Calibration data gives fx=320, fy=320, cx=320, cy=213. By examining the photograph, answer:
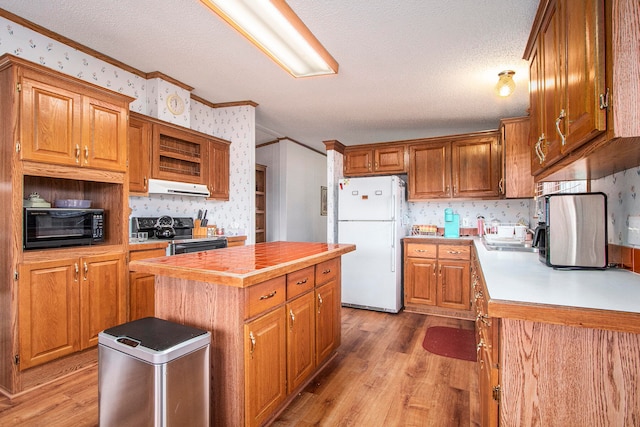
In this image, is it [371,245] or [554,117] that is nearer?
[554,117]

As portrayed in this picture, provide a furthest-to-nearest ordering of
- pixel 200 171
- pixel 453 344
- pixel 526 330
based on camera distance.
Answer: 1. pixel 200 171
2. pixel 453 344
3. pixel 526 330

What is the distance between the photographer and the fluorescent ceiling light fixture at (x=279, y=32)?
1840 mm

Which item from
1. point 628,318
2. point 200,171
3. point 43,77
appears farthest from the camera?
point 200,171

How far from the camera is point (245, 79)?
3314mm

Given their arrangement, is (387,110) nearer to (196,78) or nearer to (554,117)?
(196,78)

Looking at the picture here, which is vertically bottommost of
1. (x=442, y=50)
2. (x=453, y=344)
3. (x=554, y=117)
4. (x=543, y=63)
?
(x=453, y=344)

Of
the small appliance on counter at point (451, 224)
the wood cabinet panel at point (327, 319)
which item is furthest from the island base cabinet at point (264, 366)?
the small appliance on counter at point (451, 224)

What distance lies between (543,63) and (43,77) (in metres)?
3.10

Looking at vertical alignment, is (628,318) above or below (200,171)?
below

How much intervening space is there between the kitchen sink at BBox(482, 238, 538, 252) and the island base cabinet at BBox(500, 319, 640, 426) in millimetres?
1657

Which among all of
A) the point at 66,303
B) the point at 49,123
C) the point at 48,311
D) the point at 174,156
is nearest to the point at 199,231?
the point at 174,156

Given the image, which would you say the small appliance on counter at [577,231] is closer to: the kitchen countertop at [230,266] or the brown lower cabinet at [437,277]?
the kitchen countertop at [230,266]

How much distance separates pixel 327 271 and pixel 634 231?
1737 millimetres

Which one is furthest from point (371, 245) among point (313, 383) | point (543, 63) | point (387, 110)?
point (543, 63)
